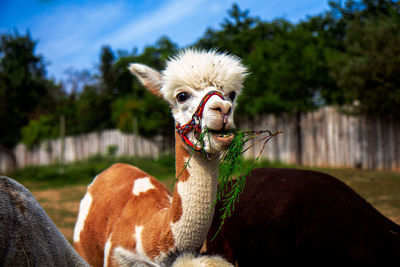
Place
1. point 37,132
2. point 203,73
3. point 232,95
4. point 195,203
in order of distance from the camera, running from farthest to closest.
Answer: point 37,132 → point 232,95 → point 203,73 → point 195,203

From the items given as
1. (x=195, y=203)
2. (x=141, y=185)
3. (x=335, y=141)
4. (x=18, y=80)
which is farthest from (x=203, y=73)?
(x=18, y=80)

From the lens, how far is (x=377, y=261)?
7.95 feet

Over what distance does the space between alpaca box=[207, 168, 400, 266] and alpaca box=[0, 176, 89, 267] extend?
69.9 inches

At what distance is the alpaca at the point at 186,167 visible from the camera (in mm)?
2166

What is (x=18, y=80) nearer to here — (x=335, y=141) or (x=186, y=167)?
(x=335, y=141)

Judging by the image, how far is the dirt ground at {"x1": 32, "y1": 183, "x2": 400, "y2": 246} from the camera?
581 centimetres

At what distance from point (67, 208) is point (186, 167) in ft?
23.5

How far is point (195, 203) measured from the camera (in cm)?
222

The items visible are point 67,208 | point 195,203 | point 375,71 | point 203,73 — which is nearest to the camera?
point 195,203

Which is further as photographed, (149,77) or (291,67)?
(291,67)

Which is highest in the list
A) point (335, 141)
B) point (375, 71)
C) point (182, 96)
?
point (375, 71)

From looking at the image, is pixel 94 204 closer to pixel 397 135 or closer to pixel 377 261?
pixel 377 261

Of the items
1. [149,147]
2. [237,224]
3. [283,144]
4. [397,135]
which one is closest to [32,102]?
[149,147]

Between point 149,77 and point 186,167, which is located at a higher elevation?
point 149,77
